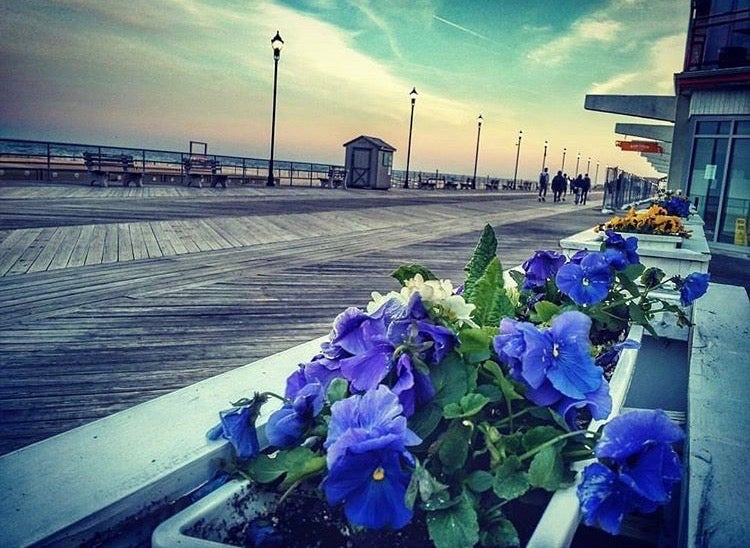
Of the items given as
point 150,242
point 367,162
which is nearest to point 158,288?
point 150,242

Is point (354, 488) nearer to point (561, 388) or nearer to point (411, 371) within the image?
point (411, 371)

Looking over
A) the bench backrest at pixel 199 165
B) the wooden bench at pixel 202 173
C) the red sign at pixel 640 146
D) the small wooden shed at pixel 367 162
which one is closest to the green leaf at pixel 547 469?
the wooden bench at pixel 202 173

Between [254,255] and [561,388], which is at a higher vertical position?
[561,388]

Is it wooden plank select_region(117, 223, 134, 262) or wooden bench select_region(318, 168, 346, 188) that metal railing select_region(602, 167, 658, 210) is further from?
wooden plank select_region(117, 223, 134, 262)

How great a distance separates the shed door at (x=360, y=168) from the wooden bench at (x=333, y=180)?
0.62 metres

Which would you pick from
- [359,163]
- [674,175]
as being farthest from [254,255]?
[359,163]

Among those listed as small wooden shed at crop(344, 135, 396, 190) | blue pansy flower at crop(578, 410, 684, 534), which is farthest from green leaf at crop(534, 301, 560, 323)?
small wooden shed at crop(344, 135, 396, 190)

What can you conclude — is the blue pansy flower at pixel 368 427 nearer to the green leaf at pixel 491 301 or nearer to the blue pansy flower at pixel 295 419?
the blue pansy flower at pixel 295 419

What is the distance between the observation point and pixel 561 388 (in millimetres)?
915

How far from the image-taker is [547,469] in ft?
2.75

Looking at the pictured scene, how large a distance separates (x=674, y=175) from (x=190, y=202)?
13.1m

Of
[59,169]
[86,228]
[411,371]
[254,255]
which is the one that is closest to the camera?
[411,371]

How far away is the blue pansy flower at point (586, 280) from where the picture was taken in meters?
1.47

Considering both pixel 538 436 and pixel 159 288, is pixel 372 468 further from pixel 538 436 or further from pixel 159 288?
pixel 159 288
